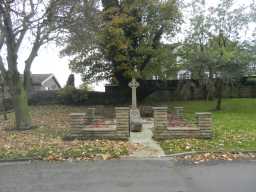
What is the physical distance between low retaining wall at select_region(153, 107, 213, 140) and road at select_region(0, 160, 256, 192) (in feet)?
9.04

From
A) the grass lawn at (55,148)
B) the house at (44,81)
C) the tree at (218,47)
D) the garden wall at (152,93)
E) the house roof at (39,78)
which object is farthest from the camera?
the house roof at (39,78)

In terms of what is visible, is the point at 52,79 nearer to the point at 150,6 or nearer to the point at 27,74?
the point at 150,6

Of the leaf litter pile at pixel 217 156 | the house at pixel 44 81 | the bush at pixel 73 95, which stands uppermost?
the house at pixel 44 81

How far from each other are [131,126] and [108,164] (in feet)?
16.0

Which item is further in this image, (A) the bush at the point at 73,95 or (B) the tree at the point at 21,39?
(A) the bush at the point at 73,95

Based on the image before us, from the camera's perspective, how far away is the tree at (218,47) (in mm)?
19453

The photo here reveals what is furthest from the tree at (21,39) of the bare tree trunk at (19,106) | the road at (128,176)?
the road at (128,176)

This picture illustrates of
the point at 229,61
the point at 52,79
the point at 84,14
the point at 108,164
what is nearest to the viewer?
the point at 108,164

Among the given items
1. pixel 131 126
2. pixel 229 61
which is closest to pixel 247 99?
pixel 229 61

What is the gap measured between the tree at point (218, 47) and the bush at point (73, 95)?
26.9 feet

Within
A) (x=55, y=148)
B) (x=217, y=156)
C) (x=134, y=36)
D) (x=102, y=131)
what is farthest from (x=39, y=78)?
(x=217, y=156)

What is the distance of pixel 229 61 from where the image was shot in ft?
63.0

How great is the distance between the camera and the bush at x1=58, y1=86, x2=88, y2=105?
25906mm

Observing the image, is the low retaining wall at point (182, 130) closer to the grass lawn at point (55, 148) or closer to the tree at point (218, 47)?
the grass lawn at point (55, 148)
